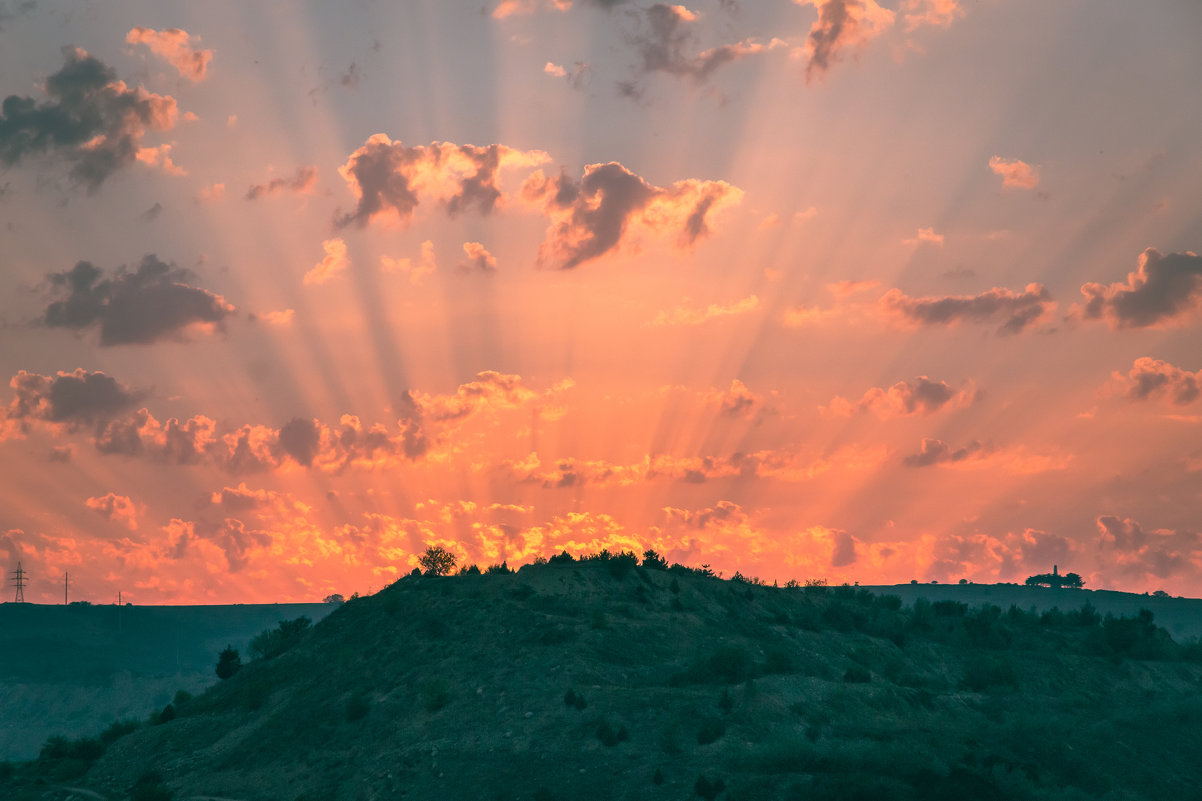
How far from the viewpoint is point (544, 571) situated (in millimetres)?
64438

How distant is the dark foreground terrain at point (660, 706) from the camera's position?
38.9 meters

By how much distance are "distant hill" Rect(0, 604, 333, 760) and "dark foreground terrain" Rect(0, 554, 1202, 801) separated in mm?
103309

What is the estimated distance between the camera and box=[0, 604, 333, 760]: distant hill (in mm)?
151250

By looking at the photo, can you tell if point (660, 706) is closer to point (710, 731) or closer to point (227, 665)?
point (710, 731)

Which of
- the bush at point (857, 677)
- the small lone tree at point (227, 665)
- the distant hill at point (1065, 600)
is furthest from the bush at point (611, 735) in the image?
the distant hill at point (1065, 600)

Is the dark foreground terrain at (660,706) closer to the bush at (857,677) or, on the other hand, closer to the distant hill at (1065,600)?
the bush at (857,677)

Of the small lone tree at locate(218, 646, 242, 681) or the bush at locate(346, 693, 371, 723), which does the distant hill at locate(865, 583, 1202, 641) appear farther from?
the bush at locate(346, 693, 371, 723)

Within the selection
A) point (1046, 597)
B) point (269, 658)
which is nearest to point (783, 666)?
point (269, 658)

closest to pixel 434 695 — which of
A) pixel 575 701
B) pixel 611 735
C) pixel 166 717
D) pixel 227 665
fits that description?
pixel 575 701

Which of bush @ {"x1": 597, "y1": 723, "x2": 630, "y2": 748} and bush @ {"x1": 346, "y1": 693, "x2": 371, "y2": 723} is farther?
bush @ {"x1": 346, "y1": 693, "x2": 371, "y2": 723}

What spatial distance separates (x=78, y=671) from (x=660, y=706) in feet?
499

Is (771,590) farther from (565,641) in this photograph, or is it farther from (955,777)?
(955,777)

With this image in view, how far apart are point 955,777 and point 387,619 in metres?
36.6

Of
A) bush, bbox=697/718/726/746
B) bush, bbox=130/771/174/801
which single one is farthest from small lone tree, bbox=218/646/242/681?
bush, bbox=697/718/726/746
